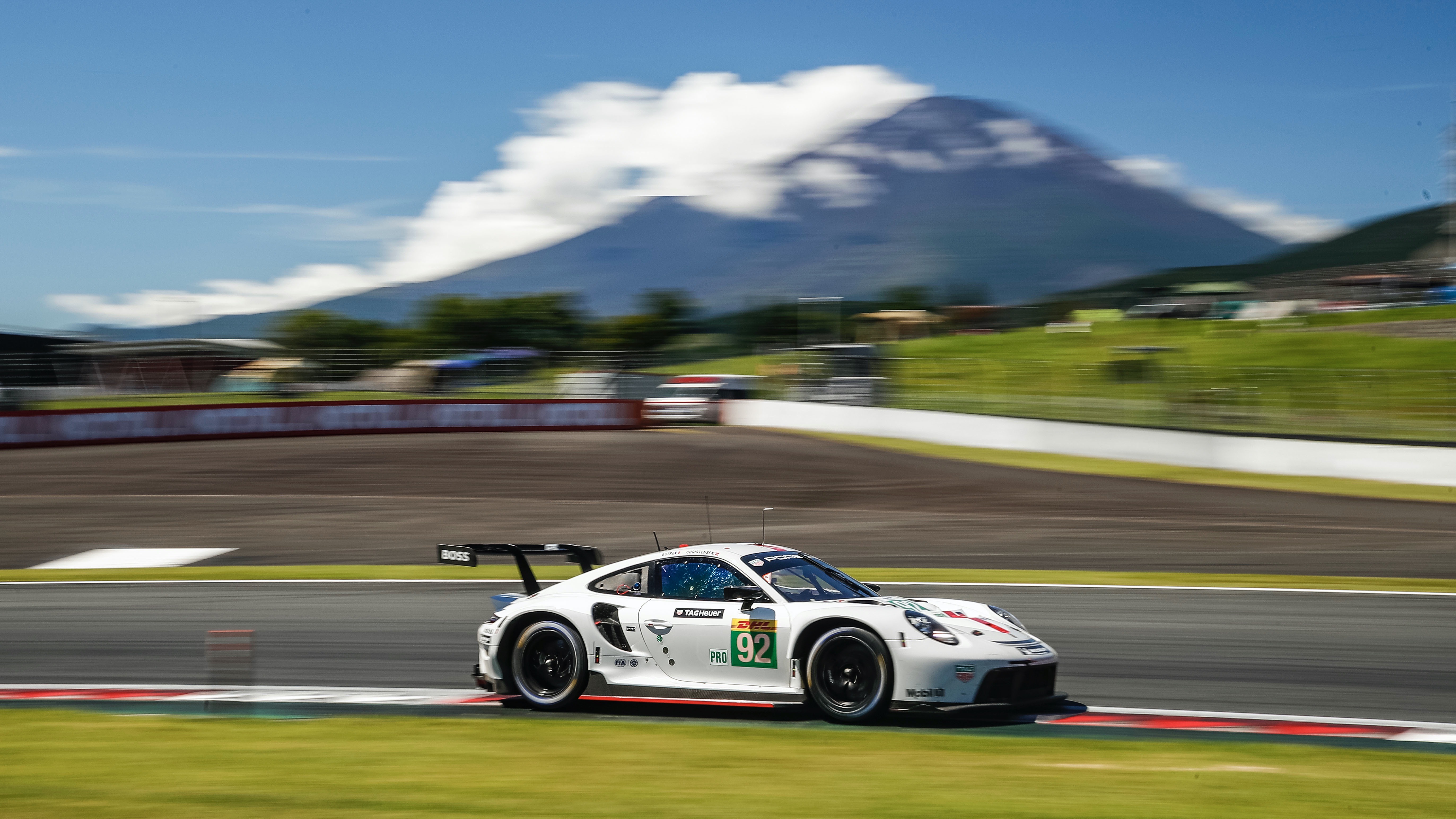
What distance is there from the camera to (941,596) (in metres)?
13.1

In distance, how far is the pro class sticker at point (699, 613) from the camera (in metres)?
7.75

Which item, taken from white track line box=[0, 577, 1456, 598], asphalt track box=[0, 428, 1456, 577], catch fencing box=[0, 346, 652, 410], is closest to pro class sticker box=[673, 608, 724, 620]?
white track line box=[0, 577, 1456, 598]

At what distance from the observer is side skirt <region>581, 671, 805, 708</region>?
7.56 m

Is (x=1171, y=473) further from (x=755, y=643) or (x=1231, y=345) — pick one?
(x=1231, y=345)

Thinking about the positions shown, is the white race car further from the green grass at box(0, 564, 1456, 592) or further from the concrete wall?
the concrete wall

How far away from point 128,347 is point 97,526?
3657 centimetres

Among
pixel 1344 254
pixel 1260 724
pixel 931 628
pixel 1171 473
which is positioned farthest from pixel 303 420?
pixel 1344 254

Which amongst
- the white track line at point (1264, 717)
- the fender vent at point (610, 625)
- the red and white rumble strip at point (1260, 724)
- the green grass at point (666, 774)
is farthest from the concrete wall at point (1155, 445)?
the fender vent at point (610, 625)

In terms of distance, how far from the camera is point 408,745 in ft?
22.5

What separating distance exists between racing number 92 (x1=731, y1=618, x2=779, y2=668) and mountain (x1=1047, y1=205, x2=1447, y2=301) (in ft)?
311

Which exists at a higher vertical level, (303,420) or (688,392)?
(688,392)

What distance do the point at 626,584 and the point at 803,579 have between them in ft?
3.88

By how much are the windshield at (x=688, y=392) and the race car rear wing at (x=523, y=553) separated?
32.9 metres

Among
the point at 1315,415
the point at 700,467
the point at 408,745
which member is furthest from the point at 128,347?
the point at 408,745
